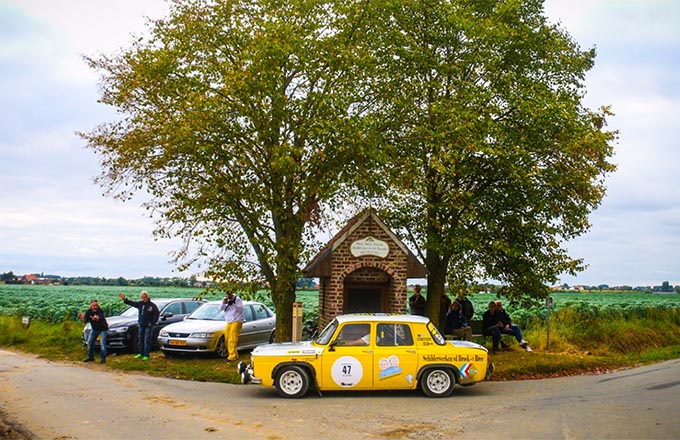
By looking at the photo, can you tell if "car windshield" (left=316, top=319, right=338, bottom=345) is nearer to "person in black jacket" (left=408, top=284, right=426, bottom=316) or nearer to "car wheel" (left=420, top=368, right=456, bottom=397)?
"car wheel" (left=420, top=368, right=456, bottom=397)

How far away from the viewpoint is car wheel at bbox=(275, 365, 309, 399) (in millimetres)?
13844

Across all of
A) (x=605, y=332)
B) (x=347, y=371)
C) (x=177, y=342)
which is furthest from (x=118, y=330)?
(x=605, y=332)

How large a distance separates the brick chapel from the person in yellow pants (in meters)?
2.01

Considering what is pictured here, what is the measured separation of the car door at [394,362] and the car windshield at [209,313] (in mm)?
7945

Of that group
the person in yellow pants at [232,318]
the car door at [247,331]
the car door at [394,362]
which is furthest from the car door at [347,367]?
the car door at [247,331]

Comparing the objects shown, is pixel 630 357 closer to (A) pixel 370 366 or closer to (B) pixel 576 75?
(B) pixel 576 75

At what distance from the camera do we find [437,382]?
14.1m

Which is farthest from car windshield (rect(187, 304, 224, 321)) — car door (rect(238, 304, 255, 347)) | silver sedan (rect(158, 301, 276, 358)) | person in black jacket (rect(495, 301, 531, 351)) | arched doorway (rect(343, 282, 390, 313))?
person in black jacket (rect(495, 301, 531, 351))

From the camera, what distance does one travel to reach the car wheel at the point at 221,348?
19.8 m

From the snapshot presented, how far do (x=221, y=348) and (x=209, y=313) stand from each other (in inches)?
64.0

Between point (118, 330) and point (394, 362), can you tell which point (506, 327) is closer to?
point (394, 362)

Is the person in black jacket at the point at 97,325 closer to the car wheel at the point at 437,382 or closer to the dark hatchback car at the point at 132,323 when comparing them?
the dark hatchback car at the point at 132,323

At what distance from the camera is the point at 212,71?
730 inches

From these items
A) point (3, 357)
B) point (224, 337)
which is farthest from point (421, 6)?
point (3, 357)
